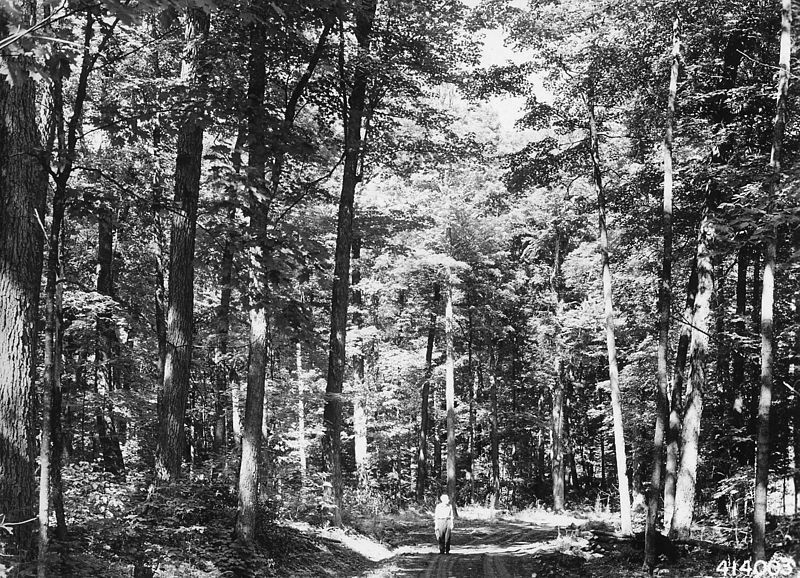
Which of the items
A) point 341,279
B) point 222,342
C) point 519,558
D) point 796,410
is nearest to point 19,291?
point 341,279

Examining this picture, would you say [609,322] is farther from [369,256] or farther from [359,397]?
[369,256]

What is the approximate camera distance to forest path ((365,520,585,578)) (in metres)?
12.4

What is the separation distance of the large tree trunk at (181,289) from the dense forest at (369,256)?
5 cm

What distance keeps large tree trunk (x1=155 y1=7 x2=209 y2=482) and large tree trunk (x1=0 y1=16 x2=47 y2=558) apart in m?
3.97

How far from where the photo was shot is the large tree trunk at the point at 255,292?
8391 mm

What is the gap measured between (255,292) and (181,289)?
2.65 m

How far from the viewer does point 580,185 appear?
2603 cm

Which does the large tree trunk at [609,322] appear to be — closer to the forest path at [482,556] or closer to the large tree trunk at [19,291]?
the forest path at [482,556]

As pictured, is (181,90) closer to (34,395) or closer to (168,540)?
(34,395)

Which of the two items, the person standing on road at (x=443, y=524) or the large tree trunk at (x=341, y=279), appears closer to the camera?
the person standing on road at (x=443, y=524)

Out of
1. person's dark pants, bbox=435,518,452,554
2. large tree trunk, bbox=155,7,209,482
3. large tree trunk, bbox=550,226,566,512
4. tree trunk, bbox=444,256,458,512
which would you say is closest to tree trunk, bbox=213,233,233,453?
large tree trunk, bbox=155,7,209,482

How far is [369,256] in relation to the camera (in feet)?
92.0

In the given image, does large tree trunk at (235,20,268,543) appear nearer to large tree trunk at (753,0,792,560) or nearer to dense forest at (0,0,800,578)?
dense forest at (0,0,800,578)

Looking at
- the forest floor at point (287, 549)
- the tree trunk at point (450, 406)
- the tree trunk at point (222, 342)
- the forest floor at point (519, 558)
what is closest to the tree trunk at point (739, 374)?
the forest floor at point (287, 549)
